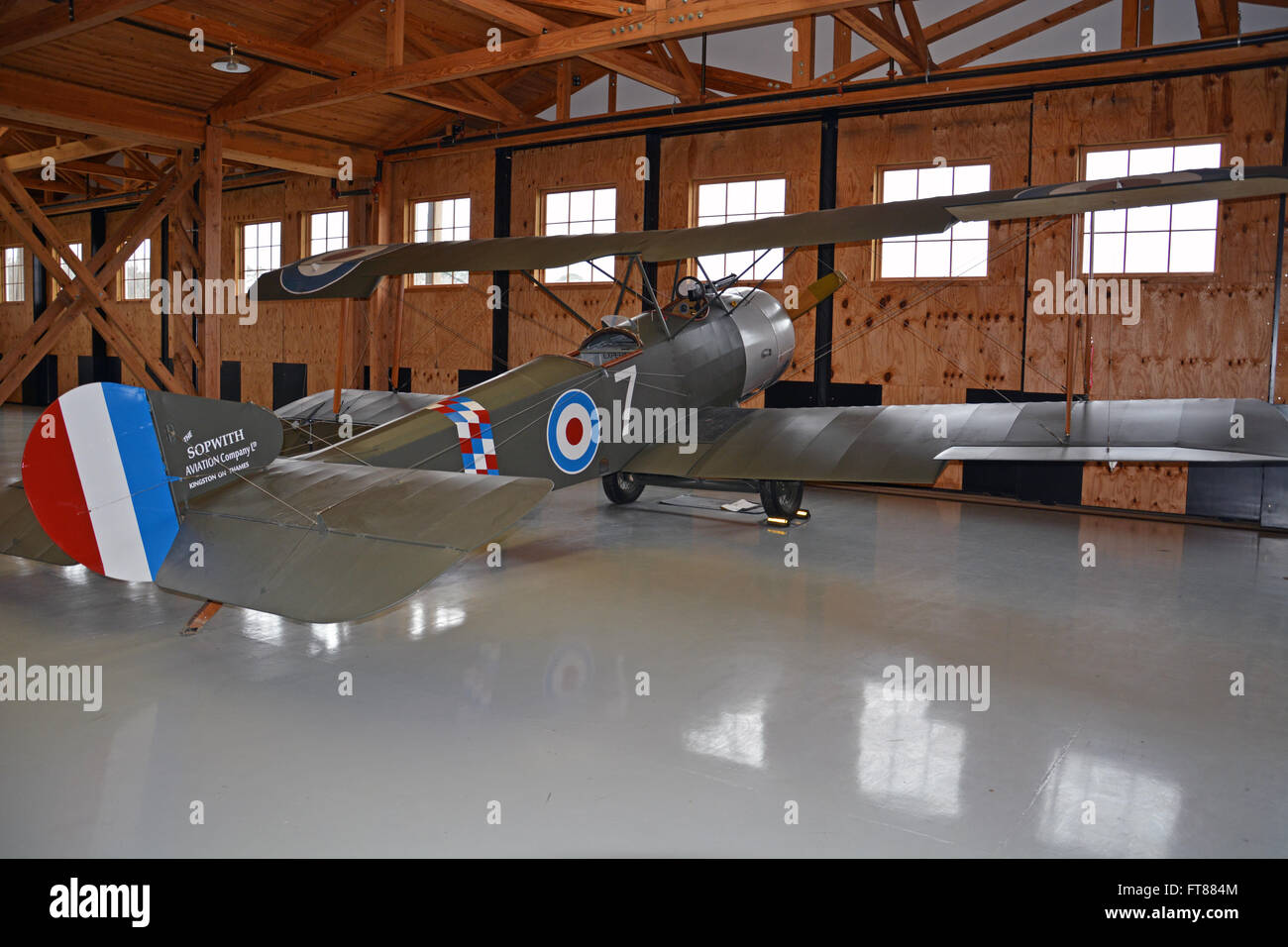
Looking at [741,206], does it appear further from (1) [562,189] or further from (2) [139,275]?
(2) [139,275]

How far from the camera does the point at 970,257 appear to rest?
1005 centimetres

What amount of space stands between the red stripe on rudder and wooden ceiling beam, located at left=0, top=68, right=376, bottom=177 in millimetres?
8083

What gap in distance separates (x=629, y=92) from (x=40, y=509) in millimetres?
10470

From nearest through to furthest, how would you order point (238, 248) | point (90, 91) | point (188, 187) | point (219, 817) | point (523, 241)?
point (219, 817), point (523, 241), point (90, 91), point (188, 187), point (238, 248)

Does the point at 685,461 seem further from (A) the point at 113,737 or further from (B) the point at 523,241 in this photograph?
(A) the point at 113,737

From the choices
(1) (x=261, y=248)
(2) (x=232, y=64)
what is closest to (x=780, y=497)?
(2) (x=232, y=64)

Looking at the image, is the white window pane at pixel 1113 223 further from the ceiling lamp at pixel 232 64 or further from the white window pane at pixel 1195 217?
the ceiling lamp at pixel 232 64

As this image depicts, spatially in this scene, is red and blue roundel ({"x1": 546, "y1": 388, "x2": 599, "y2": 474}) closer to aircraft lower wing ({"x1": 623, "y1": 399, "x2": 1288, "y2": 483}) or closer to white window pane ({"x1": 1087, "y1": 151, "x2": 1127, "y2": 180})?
aircraft lower wing ({"x1": 623, "y1": 399, "x2": 1288, "y2": 483})

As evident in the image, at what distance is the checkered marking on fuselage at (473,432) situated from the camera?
6.08 meters

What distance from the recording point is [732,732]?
12.4 feet

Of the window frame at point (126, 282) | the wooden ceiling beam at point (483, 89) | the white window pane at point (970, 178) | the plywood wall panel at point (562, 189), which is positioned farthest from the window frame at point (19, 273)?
the white window pane at point (970, 178)

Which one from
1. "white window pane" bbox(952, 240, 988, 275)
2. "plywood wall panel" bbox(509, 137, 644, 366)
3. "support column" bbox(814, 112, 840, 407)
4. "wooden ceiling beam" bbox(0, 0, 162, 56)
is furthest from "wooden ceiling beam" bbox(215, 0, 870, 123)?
"white window pane" bbox(952, 240, 988, 275)
